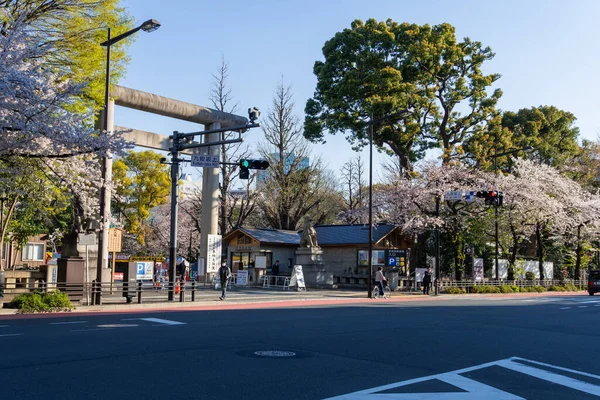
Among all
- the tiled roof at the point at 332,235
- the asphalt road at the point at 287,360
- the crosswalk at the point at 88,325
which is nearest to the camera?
the asphalt road at the point at 287,360

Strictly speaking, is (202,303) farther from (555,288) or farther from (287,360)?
(555,288)

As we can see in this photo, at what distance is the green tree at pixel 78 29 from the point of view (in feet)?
62.7

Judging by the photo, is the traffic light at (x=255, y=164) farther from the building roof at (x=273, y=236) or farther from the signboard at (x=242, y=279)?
the building roof at (x=273, y=236)

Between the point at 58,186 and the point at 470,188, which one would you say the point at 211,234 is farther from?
the point at 470,188

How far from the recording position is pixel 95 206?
2222 cm

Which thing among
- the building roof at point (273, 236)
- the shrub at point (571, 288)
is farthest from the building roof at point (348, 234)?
the shrub at point (571, 288)

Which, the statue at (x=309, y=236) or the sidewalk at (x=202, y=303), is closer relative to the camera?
the sidewalk at (x=202, y=303)

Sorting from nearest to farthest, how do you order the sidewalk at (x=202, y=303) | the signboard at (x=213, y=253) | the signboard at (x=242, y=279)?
the sidewalk at (x=202, y=303)
the signboard at (x=213, y=253)
the signboard at (x=242, y=279)

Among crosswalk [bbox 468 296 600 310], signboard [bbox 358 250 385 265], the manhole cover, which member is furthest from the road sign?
signboard [bbox 358 250 385 265]

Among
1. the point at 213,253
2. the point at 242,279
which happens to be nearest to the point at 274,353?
the point at 242,279

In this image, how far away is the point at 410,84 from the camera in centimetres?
3950

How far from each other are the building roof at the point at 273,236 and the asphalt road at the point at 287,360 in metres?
22.2

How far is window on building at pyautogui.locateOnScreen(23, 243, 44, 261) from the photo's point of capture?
4305 cm

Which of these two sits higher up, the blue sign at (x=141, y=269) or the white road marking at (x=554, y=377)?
the blue sign at (x=141, y=269)
